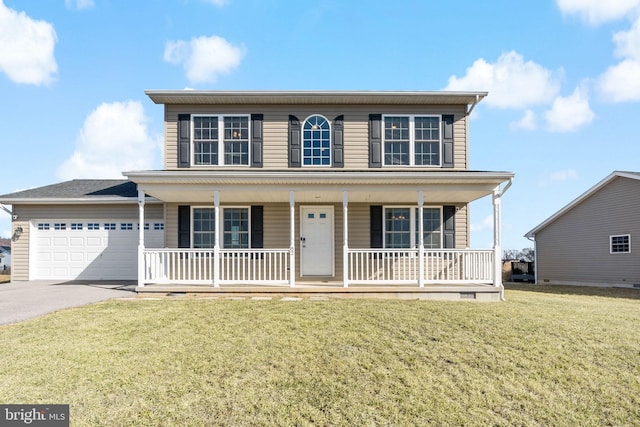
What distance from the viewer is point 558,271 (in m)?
16.2

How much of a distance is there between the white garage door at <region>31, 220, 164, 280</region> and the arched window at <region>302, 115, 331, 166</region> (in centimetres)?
620

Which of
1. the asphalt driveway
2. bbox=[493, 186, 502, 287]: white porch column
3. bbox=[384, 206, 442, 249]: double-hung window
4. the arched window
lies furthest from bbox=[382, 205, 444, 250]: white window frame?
the asphalt driveway

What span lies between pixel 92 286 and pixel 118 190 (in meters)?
3.81

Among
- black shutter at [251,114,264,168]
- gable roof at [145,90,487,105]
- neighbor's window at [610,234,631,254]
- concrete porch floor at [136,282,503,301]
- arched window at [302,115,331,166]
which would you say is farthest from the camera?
neighbor's window at [610,234,631,254]

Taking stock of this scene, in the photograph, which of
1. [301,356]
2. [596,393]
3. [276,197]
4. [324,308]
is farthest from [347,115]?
[596,393]

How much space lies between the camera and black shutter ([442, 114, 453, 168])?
10.4 m

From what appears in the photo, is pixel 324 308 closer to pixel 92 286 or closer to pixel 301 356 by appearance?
pixel 301 356

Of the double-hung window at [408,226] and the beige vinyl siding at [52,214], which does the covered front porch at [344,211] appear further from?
the beige vinyl siding at [52,214]

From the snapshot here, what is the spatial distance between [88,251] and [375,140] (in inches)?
395

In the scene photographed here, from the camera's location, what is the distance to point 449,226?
1027 cm

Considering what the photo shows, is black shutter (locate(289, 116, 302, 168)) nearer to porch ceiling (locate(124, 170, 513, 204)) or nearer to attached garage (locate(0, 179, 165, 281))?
porch ceiling (locate(124, 170, 513, 204))

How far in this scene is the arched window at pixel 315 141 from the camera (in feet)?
34.4

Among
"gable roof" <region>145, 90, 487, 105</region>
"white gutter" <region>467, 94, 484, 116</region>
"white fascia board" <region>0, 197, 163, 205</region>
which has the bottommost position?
"white fascia board" <region>0, 197, 163, 205</region>

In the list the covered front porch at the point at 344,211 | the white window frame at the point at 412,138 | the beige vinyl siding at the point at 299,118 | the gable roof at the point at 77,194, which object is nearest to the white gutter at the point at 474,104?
the beige vinyl siding at the point at 299,118
